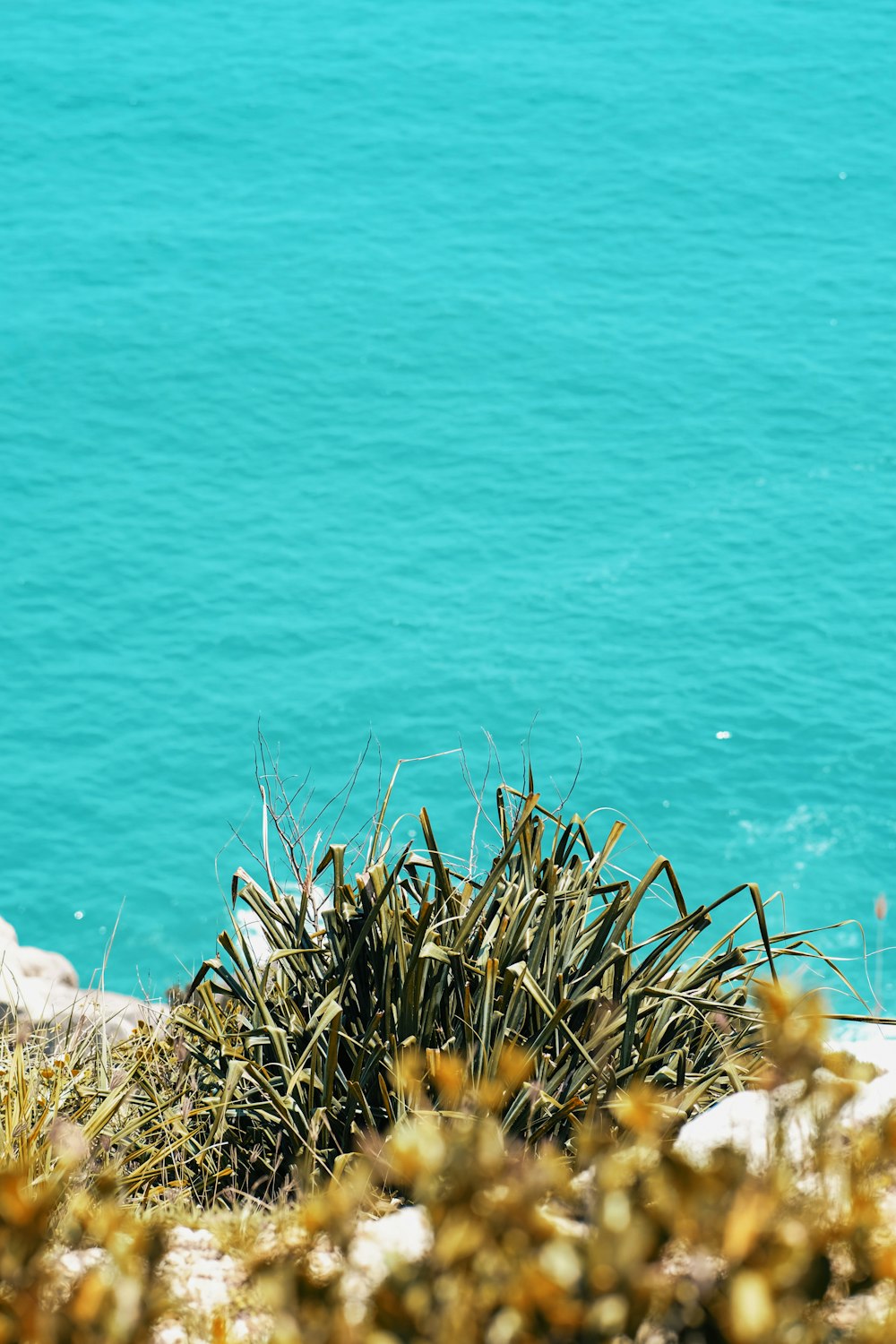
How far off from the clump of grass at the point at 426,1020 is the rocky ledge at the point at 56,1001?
40cm

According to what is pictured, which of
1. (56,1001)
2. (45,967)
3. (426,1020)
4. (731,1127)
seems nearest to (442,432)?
(45,967)

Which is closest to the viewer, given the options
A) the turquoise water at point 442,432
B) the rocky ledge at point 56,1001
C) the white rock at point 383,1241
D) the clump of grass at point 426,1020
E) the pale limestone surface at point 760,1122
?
the white rock at point 383,1241

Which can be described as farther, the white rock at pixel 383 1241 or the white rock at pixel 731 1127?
the white rock at pixel 731 1127

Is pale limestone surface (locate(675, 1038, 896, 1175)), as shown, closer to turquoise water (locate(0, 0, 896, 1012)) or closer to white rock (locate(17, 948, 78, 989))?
white rock (locate(17, 948, 78, 989))

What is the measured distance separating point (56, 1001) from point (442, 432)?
8973 millimetres

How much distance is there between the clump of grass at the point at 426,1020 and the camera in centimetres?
293

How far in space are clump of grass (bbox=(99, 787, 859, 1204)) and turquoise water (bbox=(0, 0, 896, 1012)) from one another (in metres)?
5.83

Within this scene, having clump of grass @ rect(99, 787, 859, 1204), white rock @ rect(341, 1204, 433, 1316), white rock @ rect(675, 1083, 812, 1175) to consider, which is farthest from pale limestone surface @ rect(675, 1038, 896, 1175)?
white rock @ rect(341, 1204, 433, 1316)

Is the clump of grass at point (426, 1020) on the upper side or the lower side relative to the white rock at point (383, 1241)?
upper

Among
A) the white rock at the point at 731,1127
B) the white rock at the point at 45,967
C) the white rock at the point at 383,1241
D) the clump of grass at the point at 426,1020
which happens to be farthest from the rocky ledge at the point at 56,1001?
the white rock at the point at 731,1127

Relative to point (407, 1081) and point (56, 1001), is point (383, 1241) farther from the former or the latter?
point (56, 1001)

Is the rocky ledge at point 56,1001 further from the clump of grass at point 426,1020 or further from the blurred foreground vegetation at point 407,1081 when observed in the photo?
the clump of grass at point 426,1020

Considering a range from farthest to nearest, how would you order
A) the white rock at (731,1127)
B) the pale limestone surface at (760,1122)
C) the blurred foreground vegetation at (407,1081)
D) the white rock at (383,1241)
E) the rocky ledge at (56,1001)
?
the rocky ledge at (56,1001), the white rock at (731,1127), the pale limestone surface at (760,1122), the white rock at (383,1241), the blurred foreground vegetation at (407,1081)

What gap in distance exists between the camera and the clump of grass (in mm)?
2928
